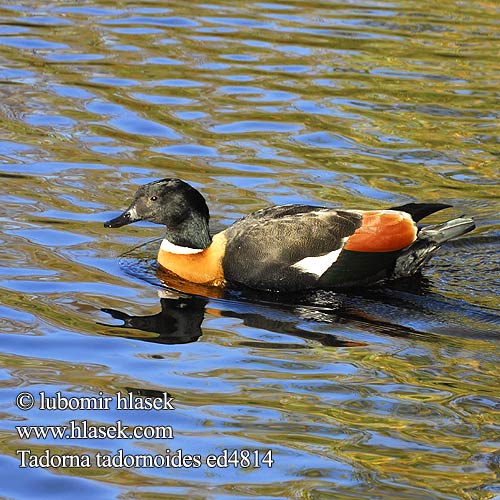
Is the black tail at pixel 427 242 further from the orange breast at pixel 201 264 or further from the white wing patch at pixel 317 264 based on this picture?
the orange breast at pixel 201 264

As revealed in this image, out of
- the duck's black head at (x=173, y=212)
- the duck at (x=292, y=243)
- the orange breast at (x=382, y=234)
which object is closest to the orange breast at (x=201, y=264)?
the duck at (x=292, y=243)

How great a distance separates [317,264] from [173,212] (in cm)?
128

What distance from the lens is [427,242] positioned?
9656 millimetres

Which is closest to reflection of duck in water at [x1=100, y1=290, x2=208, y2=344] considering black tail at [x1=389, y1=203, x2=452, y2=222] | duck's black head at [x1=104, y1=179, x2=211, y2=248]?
duck's black head at [x1=104, y1=179, x2=211, y2=248]

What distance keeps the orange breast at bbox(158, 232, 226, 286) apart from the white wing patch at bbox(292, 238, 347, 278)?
62cm

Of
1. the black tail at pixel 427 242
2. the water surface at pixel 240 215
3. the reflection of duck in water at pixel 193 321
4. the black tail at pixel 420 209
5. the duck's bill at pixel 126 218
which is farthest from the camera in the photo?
the duck's bill at pixel 126 218

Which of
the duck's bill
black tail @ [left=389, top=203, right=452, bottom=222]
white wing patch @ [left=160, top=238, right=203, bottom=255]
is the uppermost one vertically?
black tail @ [left=389, top=203, right=452, bottom=222]

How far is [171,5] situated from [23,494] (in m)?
12.6

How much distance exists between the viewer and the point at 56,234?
33.2 ft

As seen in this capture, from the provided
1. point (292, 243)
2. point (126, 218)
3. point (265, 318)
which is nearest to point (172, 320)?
point (265, 318)

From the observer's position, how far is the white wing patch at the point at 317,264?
933 cm

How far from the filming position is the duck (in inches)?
368

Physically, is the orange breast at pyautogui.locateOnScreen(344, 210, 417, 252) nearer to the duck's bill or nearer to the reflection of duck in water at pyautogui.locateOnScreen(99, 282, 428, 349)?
the reflection of duck in water at pyautogui.locateOnScreen(99, 282, 428, 349)

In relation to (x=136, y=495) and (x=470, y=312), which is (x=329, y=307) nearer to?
(x=470, y=312)
